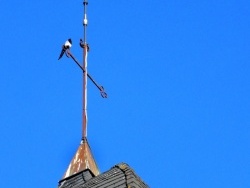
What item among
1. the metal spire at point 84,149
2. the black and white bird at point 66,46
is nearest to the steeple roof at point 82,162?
the metal spire at point 84,149

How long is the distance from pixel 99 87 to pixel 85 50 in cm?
89

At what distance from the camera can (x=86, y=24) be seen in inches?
428

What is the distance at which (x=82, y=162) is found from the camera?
8.64 metres

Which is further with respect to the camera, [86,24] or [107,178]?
[86,24]

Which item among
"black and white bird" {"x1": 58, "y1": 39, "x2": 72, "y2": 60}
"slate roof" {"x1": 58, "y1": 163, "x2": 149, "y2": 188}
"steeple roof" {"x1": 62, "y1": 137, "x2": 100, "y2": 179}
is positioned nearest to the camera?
"slate roof" {"x1": 58, "y1": 163, "x2": 149, "y2": 188}

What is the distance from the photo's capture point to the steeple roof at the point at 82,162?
8516 mm

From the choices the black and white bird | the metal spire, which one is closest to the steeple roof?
the metal spire

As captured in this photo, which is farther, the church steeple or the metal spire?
the metal spire

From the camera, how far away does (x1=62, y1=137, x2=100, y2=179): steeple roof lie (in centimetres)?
852

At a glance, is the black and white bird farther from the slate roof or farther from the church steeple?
the slate roof

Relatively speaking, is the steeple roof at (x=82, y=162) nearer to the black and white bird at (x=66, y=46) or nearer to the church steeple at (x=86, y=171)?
the church steeple at (x=86, y=171)

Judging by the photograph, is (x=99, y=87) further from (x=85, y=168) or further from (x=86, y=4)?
(x=85, y=168)

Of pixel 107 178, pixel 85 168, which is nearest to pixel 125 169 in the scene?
pixel 107 178

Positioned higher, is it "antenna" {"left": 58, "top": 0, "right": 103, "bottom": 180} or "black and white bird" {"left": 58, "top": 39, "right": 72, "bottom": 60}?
"black and white bird" {"left": 58, "top": 39, "right": 72, "bottom": 60}
